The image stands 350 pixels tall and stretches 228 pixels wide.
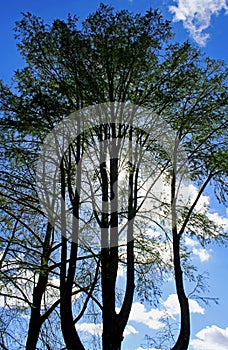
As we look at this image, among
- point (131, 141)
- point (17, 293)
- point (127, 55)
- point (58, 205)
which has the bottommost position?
point (17, 293)

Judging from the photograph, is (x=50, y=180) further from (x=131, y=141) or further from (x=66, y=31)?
(x=66, y=31)

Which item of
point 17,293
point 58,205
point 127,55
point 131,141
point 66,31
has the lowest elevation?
point 17,293

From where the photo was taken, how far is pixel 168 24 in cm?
1087

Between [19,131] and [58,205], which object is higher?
[19,131]

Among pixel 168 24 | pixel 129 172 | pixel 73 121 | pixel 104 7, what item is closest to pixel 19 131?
pixel 73 121

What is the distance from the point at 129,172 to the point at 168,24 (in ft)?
12.2

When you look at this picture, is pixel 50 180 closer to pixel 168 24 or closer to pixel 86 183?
pixel 86 183

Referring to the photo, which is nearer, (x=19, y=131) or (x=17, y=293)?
(x=19, y=131)

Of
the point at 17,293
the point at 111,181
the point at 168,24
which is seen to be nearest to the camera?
the point at 111,181

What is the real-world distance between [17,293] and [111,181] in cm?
405

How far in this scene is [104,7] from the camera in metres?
10.7

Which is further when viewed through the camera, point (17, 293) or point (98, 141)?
point (17, 293)

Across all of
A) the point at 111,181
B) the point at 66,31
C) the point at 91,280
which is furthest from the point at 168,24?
the point at 91,280

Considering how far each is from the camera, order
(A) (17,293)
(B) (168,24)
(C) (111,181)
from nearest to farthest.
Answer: (C) (111,181)
(B) (168,24)
(A) (17,293)
